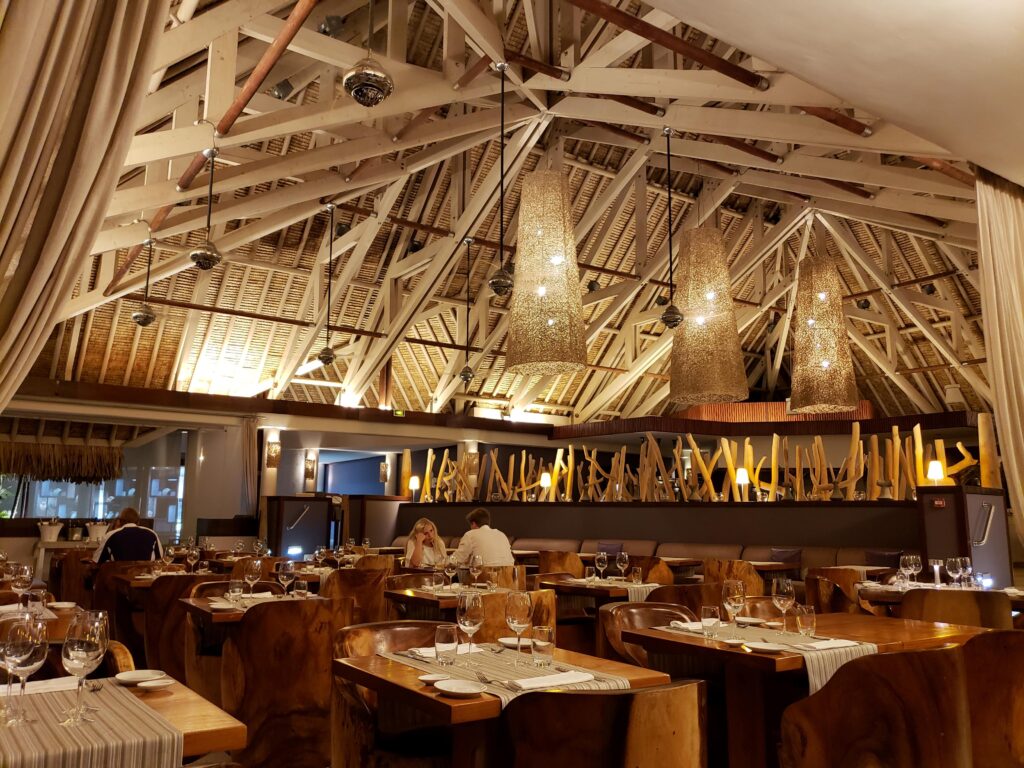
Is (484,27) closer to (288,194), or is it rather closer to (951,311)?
(288,194)

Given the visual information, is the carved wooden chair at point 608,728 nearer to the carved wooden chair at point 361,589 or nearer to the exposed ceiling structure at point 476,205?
the exposed ceiling structure at point 476,205

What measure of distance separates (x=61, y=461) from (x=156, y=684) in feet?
59.4

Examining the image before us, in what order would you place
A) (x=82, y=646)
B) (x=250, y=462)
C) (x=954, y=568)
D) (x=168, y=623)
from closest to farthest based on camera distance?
(x=82, y=646) < (x=168, y=623) < (x=954, y=568) < (x=250, y=462)

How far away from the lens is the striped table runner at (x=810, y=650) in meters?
2.98

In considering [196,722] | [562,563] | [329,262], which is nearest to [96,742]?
[196,722]

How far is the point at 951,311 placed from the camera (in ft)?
56.2

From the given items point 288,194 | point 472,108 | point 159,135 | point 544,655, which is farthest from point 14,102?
point 472,108

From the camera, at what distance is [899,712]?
7.89 feet

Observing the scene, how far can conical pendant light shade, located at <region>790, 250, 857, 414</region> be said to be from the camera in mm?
7215

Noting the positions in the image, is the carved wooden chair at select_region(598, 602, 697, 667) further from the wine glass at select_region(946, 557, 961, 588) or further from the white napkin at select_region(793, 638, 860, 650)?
the wine glass at select_region(946, 557, 961, 588)

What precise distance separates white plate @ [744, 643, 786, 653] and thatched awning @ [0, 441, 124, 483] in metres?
18.0

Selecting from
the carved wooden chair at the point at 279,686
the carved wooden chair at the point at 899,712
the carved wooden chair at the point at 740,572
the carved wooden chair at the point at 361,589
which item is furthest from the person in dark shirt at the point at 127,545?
the carved wooden chair at the point at 899,712

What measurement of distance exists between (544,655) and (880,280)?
50.9 ft

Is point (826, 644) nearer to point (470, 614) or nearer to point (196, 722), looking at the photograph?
point (470, 614)
